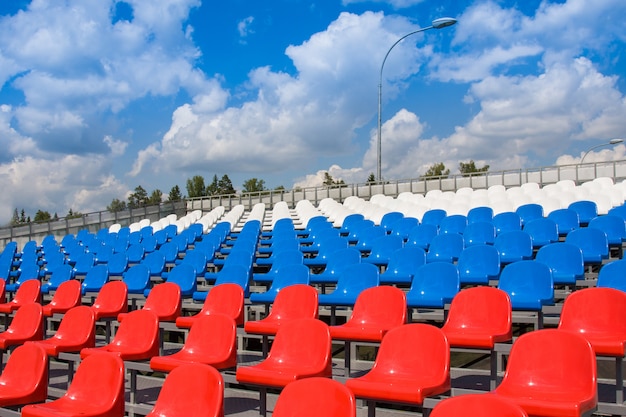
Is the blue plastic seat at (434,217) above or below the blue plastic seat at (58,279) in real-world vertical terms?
above

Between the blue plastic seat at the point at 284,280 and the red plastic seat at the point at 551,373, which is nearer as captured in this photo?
the red plastic seat at the point at 551,373

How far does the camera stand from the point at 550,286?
5.17 meters

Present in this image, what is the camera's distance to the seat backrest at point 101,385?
3.87 meters

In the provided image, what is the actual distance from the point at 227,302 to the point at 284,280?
86cm

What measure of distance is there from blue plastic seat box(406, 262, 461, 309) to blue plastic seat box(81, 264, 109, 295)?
4.67 m

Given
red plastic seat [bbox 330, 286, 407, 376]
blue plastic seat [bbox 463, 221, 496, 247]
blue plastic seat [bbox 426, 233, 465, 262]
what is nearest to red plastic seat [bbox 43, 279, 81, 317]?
red plastic seat [bbox 330, 286, 407, 376]

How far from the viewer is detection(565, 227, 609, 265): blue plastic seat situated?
6.71 m

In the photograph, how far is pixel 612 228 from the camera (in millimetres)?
7688

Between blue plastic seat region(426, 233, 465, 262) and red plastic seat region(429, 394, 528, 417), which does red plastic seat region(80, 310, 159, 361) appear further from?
blue plastic seat region(426, 233, 465, 262)

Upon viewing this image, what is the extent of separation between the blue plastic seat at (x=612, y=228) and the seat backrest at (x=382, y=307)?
377 cm

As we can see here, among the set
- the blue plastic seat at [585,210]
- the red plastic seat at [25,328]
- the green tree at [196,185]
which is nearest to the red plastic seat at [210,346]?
the red plastic seat at [25,328]

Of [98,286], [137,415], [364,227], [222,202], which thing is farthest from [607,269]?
[222,202]

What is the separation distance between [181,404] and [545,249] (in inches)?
167

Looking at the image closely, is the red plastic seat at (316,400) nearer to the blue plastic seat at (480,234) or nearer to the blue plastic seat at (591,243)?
the blue plastic seat at (591,243)
